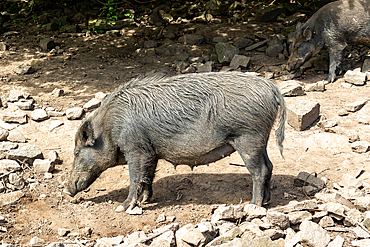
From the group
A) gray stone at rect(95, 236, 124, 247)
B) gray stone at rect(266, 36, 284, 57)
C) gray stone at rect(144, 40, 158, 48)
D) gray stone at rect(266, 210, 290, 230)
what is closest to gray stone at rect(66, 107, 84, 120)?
gray stone at rect(95, 236, 124, 247)

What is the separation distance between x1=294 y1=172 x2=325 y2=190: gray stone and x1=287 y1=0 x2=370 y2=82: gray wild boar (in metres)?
4.49

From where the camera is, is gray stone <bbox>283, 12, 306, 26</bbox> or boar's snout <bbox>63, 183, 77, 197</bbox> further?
gray stone <bbox>283, 12, 306, 26</bbox>

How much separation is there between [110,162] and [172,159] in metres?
0.88

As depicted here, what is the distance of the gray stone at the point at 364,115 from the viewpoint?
808 centimetres

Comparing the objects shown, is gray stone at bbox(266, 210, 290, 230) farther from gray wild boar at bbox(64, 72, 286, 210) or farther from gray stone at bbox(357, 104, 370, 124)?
gray stone at bbox(357, 104, 370, 124)

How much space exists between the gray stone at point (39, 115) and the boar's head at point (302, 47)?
567 cm

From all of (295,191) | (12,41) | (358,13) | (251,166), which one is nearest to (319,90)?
(358,13)

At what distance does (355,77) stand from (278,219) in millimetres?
5905

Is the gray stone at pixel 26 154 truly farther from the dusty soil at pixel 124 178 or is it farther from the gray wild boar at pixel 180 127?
the gray wild boar at pixel 180 127

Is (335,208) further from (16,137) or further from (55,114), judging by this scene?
(55,114)

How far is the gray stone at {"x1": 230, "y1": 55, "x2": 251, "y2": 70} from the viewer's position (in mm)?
10773

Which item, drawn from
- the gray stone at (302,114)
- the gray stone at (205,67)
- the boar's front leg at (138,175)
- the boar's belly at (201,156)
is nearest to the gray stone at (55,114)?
the boar's front leg at (138,175)

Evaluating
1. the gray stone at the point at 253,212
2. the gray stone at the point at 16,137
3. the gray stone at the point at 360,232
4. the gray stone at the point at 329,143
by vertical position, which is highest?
the gray stone at the point at 253,212

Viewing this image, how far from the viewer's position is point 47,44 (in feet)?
40.0
